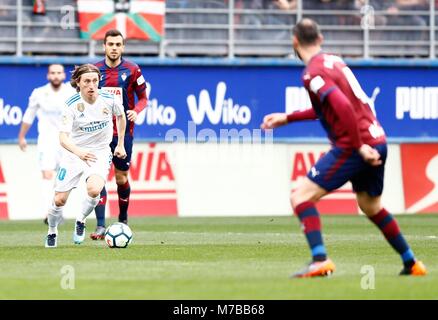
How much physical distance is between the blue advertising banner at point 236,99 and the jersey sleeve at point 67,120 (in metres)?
8.18

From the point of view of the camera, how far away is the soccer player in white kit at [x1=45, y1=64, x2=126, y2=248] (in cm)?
1373

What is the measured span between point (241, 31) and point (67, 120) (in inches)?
420

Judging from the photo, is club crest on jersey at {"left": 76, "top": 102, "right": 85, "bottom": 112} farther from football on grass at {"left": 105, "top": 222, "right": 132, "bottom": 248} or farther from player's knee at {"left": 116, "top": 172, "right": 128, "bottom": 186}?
player's knee at {"left": 116, "top": 172, "right": 128, "bottom": 186}

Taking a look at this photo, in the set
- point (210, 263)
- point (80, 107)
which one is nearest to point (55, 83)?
point (80, 107)

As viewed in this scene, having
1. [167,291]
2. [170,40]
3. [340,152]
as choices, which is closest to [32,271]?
[167,291]

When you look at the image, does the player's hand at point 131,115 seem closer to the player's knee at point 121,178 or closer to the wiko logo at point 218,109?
the player's knee at point 121,178

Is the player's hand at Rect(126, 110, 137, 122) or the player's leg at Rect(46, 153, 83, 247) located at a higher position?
the player's hand at Rect(126, 110, 137, 122)

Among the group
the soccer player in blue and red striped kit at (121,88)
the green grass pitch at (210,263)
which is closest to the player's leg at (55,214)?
the green grass pitch at (210,263)

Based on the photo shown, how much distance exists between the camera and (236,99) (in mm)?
23078

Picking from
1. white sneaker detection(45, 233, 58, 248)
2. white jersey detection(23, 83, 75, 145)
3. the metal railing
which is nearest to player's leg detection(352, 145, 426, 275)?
white sneaker detection(45, 233, 58, 248)

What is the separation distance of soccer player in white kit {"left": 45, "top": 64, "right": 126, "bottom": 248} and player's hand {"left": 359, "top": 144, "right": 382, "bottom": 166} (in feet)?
14.0

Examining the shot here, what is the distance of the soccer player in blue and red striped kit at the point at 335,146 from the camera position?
9812 mm

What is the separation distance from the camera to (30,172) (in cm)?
2123

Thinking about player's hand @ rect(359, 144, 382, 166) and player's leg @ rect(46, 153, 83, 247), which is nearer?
player's hand @ rect(359, 144, 382, 166)
